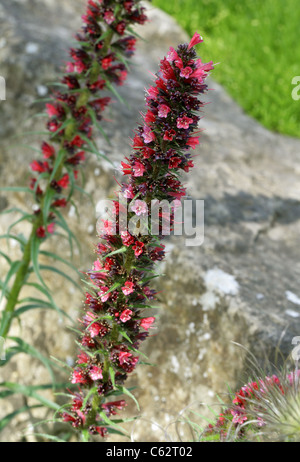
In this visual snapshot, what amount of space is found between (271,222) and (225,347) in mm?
1244

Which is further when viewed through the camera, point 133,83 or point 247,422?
Result: point 133,83

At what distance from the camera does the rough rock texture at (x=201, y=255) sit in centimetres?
254

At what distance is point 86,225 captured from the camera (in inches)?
126

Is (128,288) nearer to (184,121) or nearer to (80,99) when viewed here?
(184,121)

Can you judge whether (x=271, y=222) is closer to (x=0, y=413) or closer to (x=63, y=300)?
(x=63, y=300)

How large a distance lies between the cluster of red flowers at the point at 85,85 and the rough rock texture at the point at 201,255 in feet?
0.59

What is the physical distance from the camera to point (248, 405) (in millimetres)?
1891

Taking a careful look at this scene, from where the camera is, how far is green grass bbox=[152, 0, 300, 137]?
17.8 ft

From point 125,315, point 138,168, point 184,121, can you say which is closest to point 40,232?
point 125,315

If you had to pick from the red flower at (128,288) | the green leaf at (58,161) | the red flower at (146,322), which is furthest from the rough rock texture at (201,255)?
the red flower at (128,288)

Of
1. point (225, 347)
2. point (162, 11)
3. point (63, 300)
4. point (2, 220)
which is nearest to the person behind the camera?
point (225, 347)

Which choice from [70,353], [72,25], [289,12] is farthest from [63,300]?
[289,12]

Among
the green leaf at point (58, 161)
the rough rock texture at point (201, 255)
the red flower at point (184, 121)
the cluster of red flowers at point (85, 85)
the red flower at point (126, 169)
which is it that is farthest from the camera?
the rough rock texture at point (201, 255)

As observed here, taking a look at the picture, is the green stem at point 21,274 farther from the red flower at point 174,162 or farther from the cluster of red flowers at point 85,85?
the red flower at point 174,162
